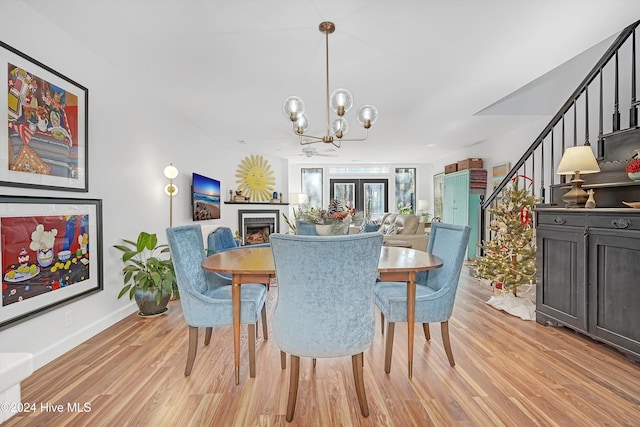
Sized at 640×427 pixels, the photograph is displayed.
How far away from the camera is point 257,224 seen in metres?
7.38

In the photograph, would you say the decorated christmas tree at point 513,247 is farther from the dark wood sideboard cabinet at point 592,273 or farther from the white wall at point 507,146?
the white wall at point 507,146

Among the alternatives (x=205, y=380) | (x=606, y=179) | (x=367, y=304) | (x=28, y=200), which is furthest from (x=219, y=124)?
(x=606, y=179)

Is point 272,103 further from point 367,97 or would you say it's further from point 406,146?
point 406,146

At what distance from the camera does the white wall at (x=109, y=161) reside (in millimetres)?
2189

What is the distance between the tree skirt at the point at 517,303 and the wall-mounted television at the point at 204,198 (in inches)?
160

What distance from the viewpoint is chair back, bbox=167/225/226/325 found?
200 cm

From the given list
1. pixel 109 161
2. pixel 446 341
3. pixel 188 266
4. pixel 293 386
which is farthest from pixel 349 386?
pixel 109 161

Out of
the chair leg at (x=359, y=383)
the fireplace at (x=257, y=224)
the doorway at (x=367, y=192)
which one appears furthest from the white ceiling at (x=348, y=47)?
the doorway at (x=367, y=192)

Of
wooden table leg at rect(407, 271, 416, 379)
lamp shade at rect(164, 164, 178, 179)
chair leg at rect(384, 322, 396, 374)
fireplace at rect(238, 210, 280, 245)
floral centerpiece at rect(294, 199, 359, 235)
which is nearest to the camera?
wooden table leg at rect(407, 271, 416, 379)

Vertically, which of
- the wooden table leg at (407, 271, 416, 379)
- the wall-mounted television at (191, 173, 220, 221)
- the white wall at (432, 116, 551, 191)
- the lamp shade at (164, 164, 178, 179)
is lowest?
the wooden table leg at (407, 271, 416, 379)

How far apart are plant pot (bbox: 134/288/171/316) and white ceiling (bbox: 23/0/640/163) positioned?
212 centimetres

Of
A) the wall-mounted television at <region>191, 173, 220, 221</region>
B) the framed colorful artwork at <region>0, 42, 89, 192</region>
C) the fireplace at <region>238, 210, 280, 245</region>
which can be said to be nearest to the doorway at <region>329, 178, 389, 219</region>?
the fireplace at <region>238, 210, 280, 245</region>

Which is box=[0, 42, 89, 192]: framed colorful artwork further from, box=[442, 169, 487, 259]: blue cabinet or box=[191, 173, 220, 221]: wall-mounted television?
box=[442, 169, 487, 259]: blue cabinet

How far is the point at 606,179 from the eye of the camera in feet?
9.17
